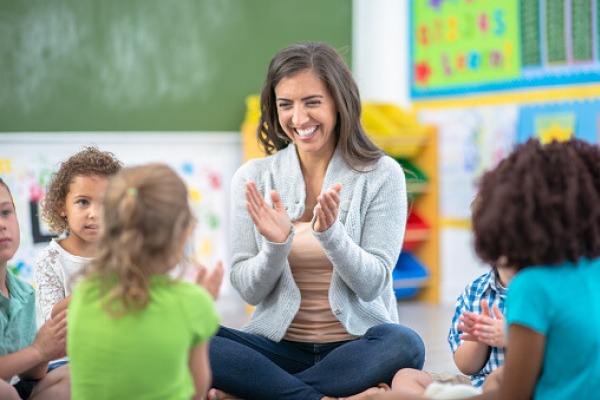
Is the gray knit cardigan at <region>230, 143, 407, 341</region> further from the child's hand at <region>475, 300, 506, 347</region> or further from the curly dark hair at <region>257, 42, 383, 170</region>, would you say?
the child's hand at <region>475, 300, 506, 347</region>

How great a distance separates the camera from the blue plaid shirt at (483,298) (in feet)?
6.72

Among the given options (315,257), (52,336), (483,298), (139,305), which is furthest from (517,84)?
(139,305)

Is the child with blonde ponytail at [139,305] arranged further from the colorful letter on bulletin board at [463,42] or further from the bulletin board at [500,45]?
the colorful letter on bulletin board at [463,42]

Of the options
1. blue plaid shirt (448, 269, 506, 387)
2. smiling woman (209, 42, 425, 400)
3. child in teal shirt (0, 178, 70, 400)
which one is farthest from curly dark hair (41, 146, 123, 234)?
blue plaid shirt (448, 269, 506, 387)

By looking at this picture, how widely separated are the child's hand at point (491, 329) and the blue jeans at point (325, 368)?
0.42 m

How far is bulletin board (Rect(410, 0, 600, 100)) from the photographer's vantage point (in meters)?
4.07

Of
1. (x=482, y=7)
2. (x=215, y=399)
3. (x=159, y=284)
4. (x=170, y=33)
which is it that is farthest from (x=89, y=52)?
(x=159, y=284)

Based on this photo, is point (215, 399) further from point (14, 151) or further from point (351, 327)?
point (14, 151)

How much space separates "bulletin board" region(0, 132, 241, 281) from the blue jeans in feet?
5.74

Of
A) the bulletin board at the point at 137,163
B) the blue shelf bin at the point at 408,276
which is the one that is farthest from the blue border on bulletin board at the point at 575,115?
the bulletin board at the point at 137,163

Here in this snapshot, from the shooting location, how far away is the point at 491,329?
1.87m

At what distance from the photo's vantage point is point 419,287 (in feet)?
16.1

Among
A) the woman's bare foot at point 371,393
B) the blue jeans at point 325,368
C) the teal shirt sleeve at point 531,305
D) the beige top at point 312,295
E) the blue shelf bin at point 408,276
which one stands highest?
the teal shirt sleeve at point 531,305

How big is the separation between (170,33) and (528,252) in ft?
10.8
